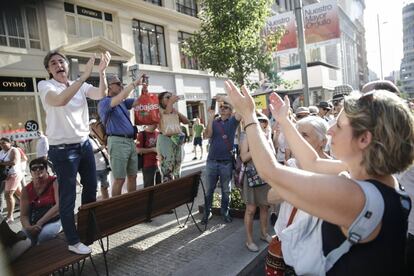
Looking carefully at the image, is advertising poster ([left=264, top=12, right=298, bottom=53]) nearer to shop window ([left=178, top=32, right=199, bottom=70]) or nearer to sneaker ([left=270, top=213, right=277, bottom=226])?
sneaker ([left=270, top=213, right=277, bottom=226])

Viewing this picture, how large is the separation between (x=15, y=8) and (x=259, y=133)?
1091 millimetres

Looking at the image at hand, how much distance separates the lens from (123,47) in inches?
701

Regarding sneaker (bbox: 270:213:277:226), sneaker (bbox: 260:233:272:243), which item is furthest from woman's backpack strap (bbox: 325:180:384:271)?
sneaker (bbox: 270:213:277:226)

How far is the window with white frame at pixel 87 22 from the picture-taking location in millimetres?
15469

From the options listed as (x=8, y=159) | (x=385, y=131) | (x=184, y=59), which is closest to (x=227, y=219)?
(x=385, y=131)

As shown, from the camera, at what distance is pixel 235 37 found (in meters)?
6.32

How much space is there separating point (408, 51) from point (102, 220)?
399 ft

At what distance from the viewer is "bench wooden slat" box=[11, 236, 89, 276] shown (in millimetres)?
2965

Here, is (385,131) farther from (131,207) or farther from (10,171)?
(10,171)

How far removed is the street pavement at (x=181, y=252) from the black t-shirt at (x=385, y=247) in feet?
8.15

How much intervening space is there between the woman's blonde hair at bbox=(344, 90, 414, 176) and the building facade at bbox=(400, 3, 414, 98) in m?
84.2

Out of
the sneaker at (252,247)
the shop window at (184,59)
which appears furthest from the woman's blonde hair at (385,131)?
the shop window at (184,59)

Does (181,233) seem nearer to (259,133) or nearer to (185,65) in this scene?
(259,133)

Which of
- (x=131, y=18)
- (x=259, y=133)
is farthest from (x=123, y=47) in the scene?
(x=259, y=133)
